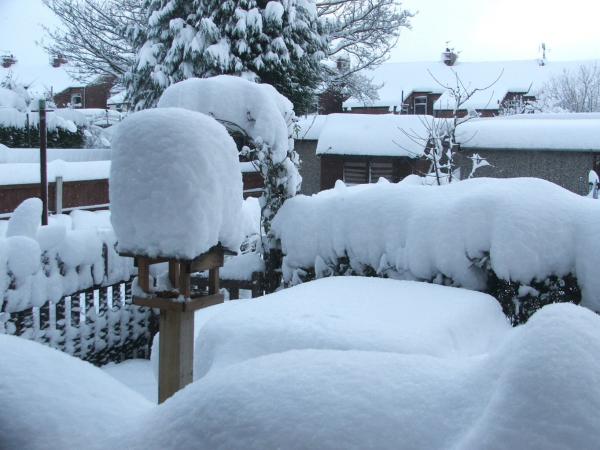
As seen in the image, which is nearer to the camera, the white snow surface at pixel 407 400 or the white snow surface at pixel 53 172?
the white snow surface at pixel 407 400

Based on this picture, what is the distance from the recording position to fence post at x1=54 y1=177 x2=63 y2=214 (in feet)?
45.6

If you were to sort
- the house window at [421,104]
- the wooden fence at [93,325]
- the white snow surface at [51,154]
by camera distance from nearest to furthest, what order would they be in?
the wooden fence at [93,325]
the white snow surface at [51,154]
the house window at [421,104]

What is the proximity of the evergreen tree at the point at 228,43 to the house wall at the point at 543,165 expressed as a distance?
5.75m

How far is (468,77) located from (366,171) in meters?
19.1

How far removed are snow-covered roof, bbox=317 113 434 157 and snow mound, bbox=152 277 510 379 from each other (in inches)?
568

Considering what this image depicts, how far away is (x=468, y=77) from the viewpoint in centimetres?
3700

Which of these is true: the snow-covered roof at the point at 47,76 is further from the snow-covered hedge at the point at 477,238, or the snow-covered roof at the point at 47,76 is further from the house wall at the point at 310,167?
the snow-covered hedge at the point at 477,238

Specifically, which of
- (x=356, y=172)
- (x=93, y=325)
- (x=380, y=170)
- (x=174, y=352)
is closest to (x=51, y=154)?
(x=356, y=172)

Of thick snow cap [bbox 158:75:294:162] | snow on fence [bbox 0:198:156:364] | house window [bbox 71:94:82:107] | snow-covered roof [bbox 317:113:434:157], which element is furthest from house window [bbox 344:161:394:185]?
house window [bbox 71:94:82:107]

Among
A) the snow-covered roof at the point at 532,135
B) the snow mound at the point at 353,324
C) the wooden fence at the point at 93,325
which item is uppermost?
the snow-covered roof at the point at 532,135

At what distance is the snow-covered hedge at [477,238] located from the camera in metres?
Answer: 5.64

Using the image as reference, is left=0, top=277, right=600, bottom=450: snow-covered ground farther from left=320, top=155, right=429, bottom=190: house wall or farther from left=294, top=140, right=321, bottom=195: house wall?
left=294, top=140, right=321, bottom=195: house wall

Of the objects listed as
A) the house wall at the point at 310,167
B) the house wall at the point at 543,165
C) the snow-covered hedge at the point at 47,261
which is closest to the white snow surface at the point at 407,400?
the snow-covered hedge at the point at 47,261

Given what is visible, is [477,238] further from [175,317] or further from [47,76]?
[47,76]
